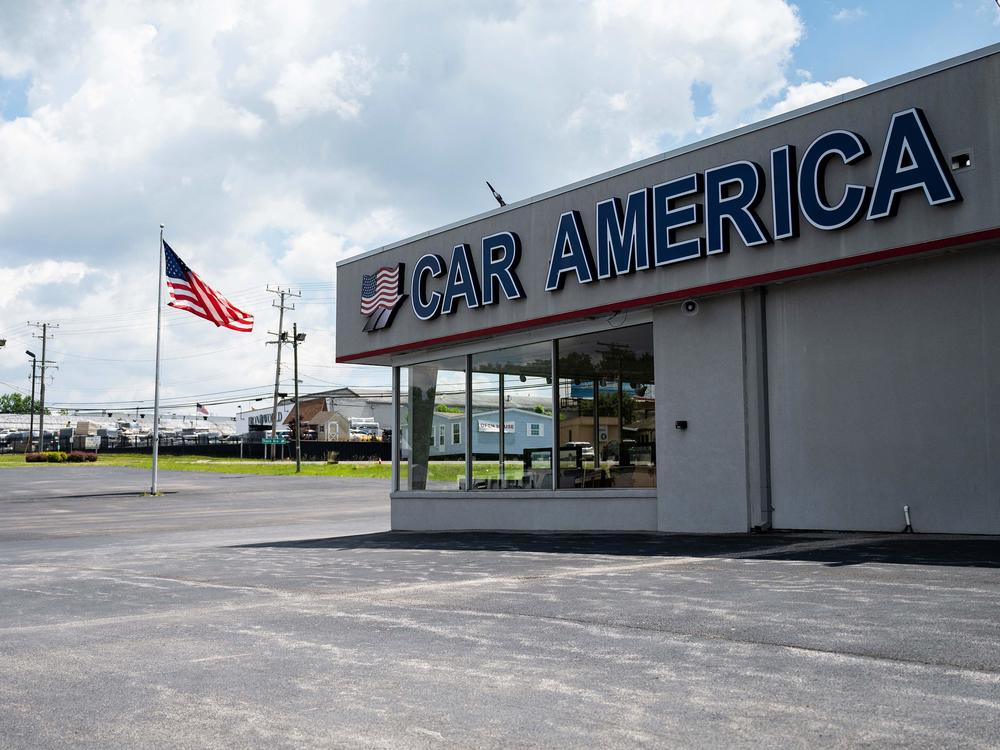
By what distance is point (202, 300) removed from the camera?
3328cm

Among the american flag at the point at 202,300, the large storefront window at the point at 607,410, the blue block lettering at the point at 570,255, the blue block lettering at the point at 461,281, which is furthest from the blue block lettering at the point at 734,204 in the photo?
the american flag at the point at 202,300

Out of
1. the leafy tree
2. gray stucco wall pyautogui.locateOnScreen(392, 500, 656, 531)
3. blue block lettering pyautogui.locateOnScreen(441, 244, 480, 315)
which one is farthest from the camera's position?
the leafy tree

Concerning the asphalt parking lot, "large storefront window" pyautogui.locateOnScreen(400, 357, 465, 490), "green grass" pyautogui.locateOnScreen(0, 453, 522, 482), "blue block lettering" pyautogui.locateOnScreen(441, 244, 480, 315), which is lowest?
the asphalt parking lot

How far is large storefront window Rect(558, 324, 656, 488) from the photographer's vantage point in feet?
54.7

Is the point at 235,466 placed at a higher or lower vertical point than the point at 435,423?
lower

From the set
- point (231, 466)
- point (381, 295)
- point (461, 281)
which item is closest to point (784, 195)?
point (461, 281)

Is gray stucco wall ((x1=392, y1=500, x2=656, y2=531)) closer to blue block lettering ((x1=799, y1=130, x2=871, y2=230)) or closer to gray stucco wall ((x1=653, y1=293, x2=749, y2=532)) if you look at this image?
gray stucco wall ((x1=653, y1=293, x2=749, y2=532))

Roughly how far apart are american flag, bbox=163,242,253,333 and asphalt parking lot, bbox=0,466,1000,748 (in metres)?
20.5

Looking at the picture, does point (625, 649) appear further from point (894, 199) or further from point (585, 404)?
point (585, 404)

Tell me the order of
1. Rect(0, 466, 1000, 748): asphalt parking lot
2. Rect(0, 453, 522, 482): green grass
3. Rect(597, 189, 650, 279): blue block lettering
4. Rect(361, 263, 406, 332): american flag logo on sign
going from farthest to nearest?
Rect(0, 453, 522, 482): green grass, Rect(361, 263, 406, 332): american flag logo on sign, Rect(597, 189, 650, 279): blue block lettering, Rect(0, 466, 1000, 748): asphalt parking lot

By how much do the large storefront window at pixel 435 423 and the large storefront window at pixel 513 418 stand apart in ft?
1.79

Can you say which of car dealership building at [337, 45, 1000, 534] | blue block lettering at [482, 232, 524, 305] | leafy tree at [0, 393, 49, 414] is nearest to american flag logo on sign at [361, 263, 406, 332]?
car dealership building at [337, 45, 1000, 534]

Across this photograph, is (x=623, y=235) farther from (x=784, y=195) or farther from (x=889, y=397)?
(x=889, y=397)

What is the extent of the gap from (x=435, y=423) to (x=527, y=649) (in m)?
14.7
